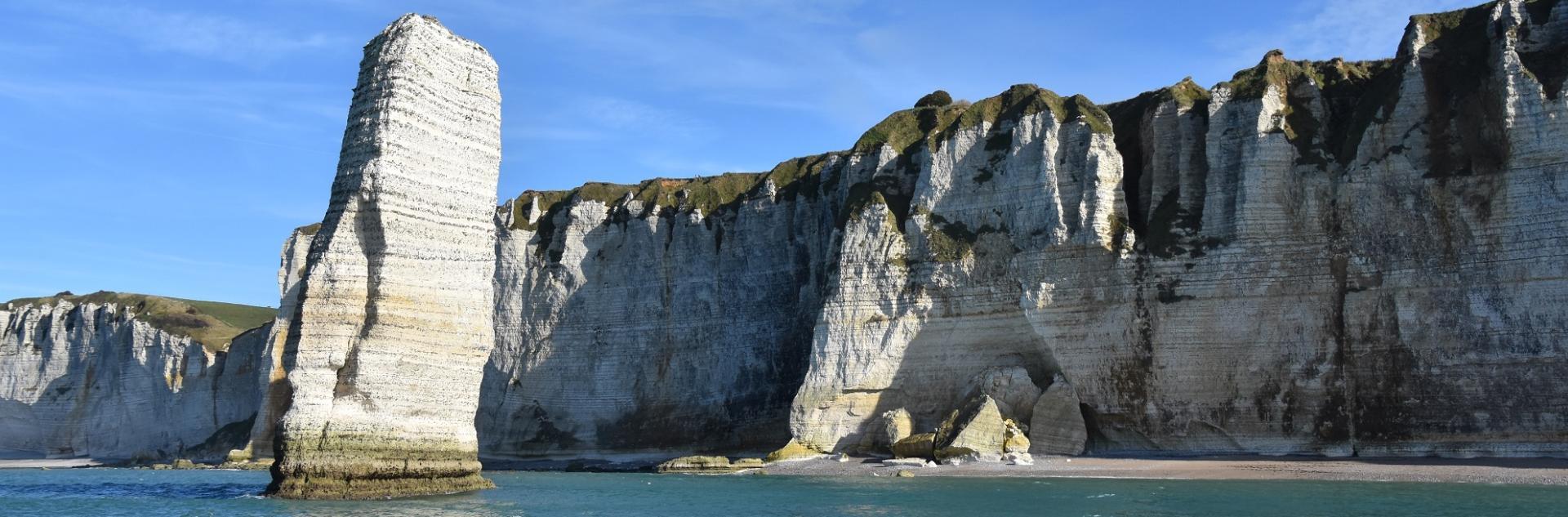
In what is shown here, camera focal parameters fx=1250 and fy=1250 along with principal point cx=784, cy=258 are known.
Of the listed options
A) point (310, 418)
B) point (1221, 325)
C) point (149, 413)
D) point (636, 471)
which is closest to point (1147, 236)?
point (1221, 325)

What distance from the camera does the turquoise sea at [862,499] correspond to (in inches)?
830

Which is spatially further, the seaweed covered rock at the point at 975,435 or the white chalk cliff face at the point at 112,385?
the white chalk cliff face at the point at 112,385

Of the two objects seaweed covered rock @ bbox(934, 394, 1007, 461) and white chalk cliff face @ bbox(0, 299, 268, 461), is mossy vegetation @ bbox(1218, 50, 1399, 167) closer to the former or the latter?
seaweed covered rock @ bbox(934, 394, 1007, 461)

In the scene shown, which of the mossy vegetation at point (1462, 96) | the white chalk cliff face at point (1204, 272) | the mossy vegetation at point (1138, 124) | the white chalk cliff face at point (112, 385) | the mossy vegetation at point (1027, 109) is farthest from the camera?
the white chalk cliff face at point (112, 385)

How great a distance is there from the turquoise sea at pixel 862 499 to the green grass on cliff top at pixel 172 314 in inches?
1216

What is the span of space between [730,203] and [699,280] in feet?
11.7

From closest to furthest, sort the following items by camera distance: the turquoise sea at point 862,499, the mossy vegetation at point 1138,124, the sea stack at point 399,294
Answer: the turquoise sea at point 862,499 < the sea stack at point 399,294 < the mossy vegetation at point 1138,124

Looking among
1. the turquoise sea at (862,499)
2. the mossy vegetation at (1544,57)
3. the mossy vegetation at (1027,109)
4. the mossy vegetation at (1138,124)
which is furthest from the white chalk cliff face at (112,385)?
the mossy vegetation at (1544,57)

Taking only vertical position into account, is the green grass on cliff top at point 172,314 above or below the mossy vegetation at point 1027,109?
below

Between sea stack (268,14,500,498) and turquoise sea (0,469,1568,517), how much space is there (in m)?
1.00

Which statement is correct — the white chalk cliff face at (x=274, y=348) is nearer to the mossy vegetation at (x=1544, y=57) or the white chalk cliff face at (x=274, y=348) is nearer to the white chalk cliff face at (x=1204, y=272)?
the white chalk cliff face at (x=1204, y=272)

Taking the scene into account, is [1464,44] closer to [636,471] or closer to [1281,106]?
[1281,106]

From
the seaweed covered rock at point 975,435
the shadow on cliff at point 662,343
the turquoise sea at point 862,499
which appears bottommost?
the turquoise sea at point 862,499

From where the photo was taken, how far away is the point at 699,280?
48.8 meters
